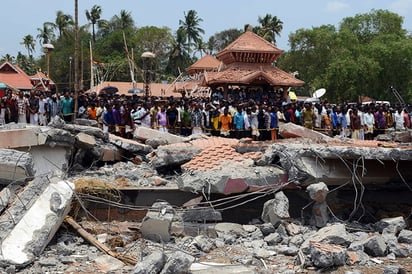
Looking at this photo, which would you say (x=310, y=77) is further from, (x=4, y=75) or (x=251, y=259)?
(x=251, y=259)

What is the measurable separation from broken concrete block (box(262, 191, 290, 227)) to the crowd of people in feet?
22.2

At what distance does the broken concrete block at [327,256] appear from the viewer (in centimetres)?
698

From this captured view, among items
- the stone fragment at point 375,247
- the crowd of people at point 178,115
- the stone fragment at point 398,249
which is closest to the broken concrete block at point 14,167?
the stone fragment at point 375,247

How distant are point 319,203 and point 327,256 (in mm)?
Result: 2298

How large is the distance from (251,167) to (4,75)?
3642 cm

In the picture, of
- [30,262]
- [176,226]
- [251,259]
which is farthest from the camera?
[176,226]

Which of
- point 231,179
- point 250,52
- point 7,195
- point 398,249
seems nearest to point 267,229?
point 231,179

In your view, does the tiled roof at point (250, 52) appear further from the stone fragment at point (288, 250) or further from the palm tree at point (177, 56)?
the palm tree at point (177, 56)

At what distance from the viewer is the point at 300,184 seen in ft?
31.0

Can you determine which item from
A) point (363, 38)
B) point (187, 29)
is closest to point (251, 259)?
point (363, 38)

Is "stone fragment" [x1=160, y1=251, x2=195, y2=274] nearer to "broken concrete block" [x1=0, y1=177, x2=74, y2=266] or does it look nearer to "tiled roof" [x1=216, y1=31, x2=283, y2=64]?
"broken concrete block" [x1=0, y1=177, x2=74, y2=266]

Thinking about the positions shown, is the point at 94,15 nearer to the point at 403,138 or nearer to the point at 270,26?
the point at 270,26

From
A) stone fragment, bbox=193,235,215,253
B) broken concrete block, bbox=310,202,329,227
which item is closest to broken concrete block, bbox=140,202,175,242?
stone fragment, bbox=193,235,215,253

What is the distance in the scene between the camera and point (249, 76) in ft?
84.0
